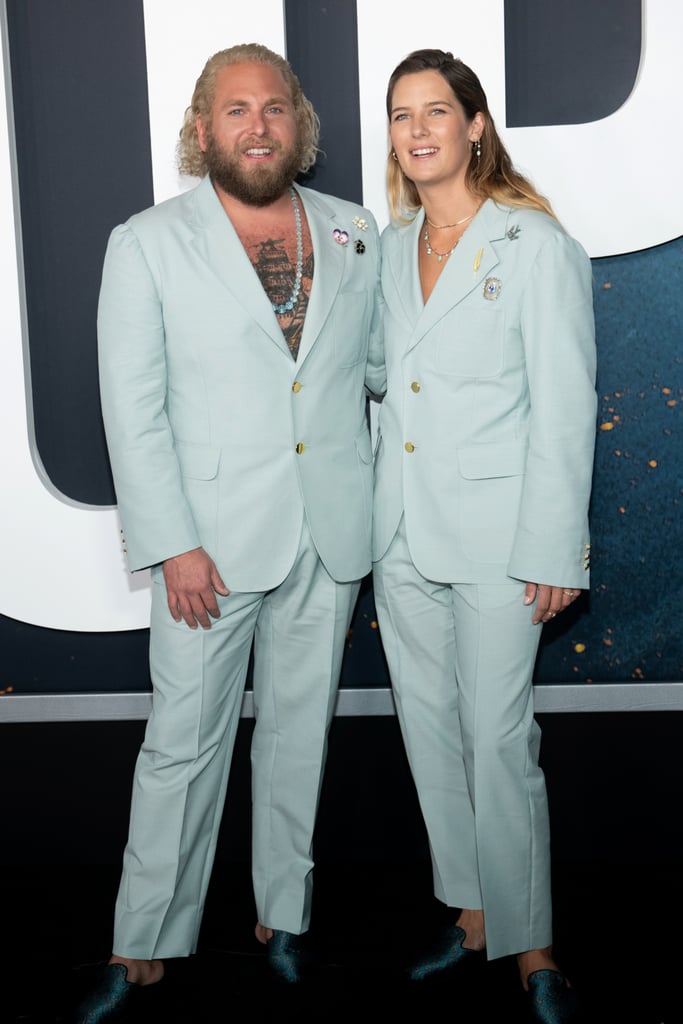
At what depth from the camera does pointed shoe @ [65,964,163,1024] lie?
214 cm

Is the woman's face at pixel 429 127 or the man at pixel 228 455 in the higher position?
the woman's face at pixel 429 127

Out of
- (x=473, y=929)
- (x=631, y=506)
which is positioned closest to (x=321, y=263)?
(x=631, y=506)

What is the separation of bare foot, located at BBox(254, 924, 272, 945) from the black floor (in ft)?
0.08

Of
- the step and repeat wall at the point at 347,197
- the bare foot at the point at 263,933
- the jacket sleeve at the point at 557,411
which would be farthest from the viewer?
the step and repeat wall at the point at 347,197

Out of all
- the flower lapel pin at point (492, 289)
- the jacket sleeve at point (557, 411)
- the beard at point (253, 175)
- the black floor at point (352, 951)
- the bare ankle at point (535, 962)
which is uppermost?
the beard at point (253, 175)

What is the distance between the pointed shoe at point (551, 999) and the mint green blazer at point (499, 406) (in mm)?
858

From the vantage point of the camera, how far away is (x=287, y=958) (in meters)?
2.32

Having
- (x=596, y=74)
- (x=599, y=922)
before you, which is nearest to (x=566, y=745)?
(x=599, y=922)

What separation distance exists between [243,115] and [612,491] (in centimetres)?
135

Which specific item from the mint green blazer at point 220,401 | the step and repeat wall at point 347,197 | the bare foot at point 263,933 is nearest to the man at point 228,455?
the mint green blazer at point 220,401

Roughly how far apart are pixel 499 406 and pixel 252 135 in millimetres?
774

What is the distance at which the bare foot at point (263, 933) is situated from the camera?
2.43 m

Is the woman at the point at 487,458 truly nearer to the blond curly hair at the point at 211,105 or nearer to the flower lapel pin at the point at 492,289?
the flower lapel pin at the point at 492,289

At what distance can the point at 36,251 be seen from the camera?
2713mm
